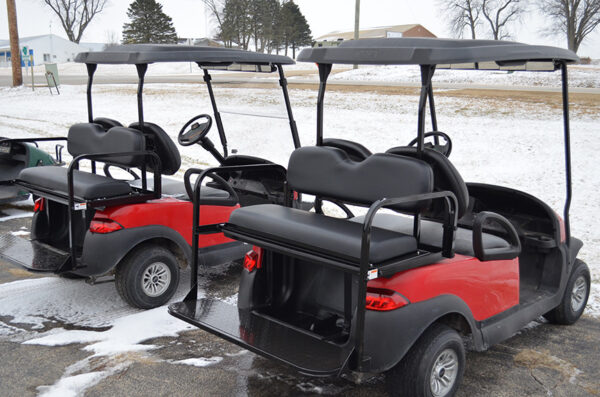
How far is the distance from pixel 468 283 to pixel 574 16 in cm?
4017

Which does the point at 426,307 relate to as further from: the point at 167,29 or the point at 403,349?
the point at 167,29

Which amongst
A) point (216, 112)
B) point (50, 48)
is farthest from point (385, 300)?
point (50, 48)

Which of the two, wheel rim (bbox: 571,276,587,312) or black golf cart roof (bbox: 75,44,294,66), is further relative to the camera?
black golf cart roof (bbox: 75,44,294,66)

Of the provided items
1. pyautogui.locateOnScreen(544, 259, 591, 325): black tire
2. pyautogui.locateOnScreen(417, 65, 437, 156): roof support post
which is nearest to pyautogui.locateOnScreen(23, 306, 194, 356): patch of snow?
pyautogui.locateOnScreen(417, 65, 437, 156): roof support post

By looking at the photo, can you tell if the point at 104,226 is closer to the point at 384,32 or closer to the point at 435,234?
the point at 435,234

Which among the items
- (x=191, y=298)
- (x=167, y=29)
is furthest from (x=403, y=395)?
(x=167, y=29)

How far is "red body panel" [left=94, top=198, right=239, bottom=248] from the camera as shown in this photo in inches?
163

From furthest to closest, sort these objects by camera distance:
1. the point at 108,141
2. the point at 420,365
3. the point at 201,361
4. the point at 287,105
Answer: the point at 287,105
the point at 108,141
the point at 201,361
the point at 420,365

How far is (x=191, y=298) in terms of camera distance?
3.50 metres

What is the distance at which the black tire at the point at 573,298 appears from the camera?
396cm

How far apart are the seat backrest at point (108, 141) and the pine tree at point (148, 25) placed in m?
50.3

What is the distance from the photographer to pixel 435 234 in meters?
3.45

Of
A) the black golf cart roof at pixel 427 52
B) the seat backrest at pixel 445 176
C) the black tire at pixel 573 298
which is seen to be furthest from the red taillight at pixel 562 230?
the seat backrest at pixel 445 176

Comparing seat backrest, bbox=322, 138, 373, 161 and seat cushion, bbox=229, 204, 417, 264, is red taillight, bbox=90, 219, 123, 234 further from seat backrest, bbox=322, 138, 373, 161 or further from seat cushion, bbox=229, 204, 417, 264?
seat backrest, bbox=322, 138, 373, 161
